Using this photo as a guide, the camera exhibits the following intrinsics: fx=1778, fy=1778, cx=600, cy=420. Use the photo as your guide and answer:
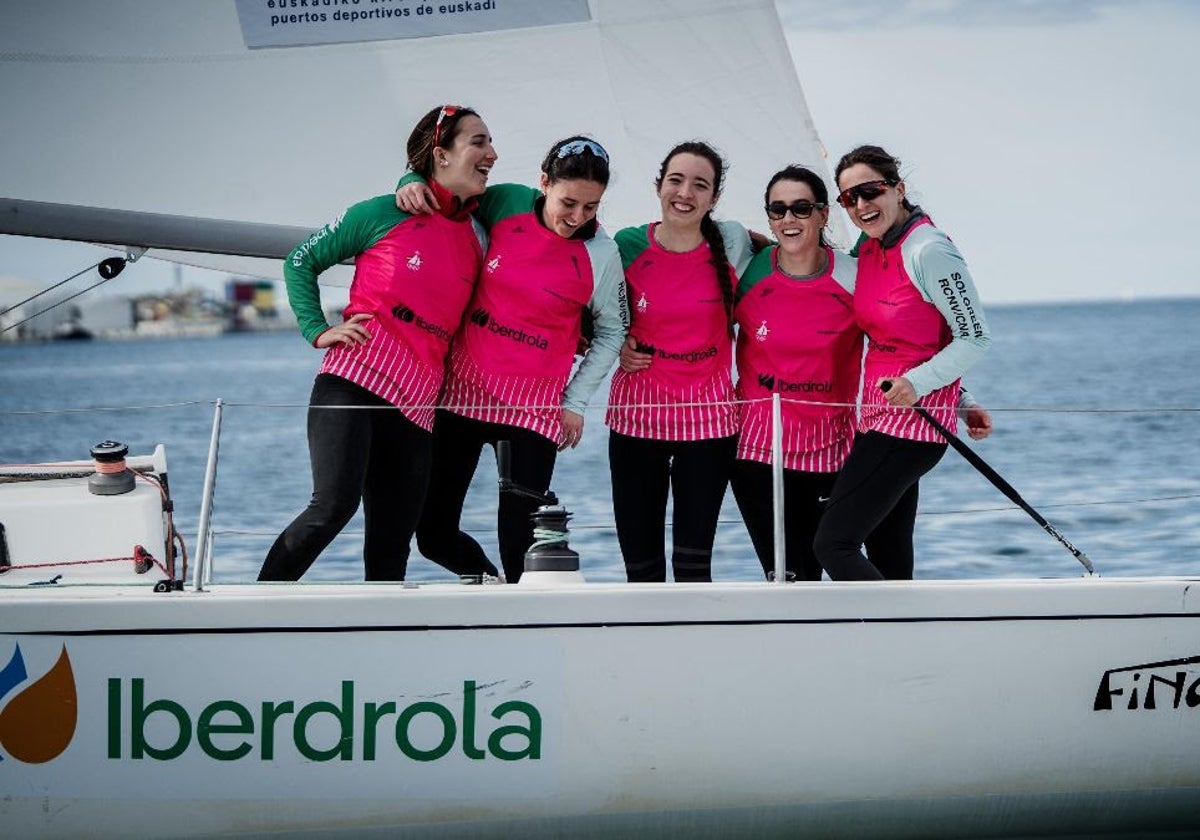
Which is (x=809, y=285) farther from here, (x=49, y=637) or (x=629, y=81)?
(x=49, y=637)

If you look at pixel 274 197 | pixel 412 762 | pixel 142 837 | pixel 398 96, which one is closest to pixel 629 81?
pixel 398 96

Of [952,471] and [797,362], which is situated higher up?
[797,362]

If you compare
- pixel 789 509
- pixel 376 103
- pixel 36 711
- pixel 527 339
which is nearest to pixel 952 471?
pixel 376 103

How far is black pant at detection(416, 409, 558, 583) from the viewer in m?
3.91

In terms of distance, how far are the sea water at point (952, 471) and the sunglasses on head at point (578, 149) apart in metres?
0.78

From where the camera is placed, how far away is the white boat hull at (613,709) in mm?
3465

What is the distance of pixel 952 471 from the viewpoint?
13555mm

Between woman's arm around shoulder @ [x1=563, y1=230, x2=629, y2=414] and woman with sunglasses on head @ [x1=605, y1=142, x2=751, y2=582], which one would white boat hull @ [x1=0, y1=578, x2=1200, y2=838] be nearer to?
woman with sunglasses on head @ [x1=605, y1=142, x2=751, y2=582]

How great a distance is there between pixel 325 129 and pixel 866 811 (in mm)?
2301

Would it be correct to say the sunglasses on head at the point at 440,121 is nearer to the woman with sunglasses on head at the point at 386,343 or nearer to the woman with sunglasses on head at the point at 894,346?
the woman with sunglasses on head at the point at 386,343

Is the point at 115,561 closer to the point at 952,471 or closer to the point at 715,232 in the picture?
the point at 715,232

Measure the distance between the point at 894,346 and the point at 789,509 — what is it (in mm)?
460

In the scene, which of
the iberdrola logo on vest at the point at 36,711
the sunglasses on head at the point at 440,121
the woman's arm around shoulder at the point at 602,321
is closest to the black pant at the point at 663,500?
the woman's arm around shoulder at the point at 602,321

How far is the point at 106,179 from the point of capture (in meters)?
4.60
